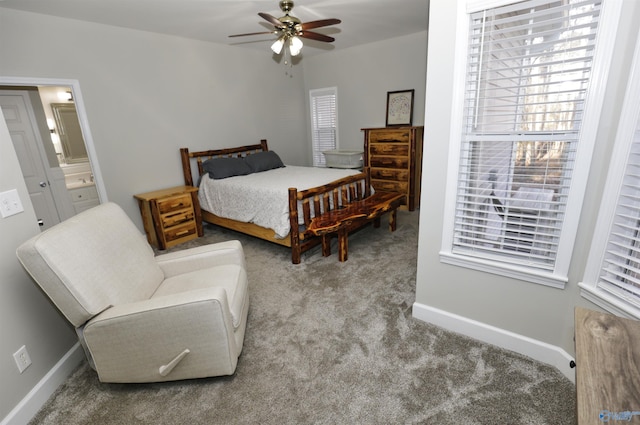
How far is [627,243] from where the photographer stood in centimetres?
135

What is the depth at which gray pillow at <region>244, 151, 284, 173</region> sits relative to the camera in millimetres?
4633

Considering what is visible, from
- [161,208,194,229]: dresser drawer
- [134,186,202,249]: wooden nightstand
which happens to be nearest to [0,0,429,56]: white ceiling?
[134,186,202,249]: wooden nightstand

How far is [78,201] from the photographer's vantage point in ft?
14.6

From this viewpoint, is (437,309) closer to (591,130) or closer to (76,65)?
(591,130)

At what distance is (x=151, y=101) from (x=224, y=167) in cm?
119

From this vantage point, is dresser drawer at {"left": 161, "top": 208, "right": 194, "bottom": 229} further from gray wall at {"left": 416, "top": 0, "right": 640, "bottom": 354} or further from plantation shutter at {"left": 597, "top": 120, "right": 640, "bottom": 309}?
plantation shutter at {"left": 597, "top": 120, "right": 640, "bottom": 309}

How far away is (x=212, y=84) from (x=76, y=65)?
1.60 m

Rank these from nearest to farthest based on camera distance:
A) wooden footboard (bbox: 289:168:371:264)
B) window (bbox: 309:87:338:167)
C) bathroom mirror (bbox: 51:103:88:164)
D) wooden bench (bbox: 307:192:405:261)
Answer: wooden bench (bbox: 307:192:405:261) → wooden footboard (bbox: 289:168:371:264) → bathroom mirror (bbox: 51:103:88:164) → window (bbox: 309:87:338:167)

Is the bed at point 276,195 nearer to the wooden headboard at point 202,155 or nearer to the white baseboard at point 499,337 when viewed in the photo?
the wooden headboard at point 202,155

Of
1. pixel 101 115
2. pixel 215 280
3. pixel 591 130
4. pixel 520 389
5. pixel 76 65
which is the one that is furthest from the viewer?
pixel 101 115

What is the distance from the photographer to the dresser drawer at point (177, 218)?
3.73 metres

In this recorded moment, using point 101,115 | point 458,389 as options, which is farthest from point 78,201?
point 458,389

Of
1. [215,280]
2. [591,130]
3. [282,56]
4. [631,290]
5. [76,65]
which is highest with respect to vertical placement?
[282,56]

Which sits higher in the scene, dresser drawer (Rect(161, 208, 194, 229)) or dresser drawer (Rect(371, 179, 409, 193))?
dresser drawer (Rect(371, 179, 409, 193))
